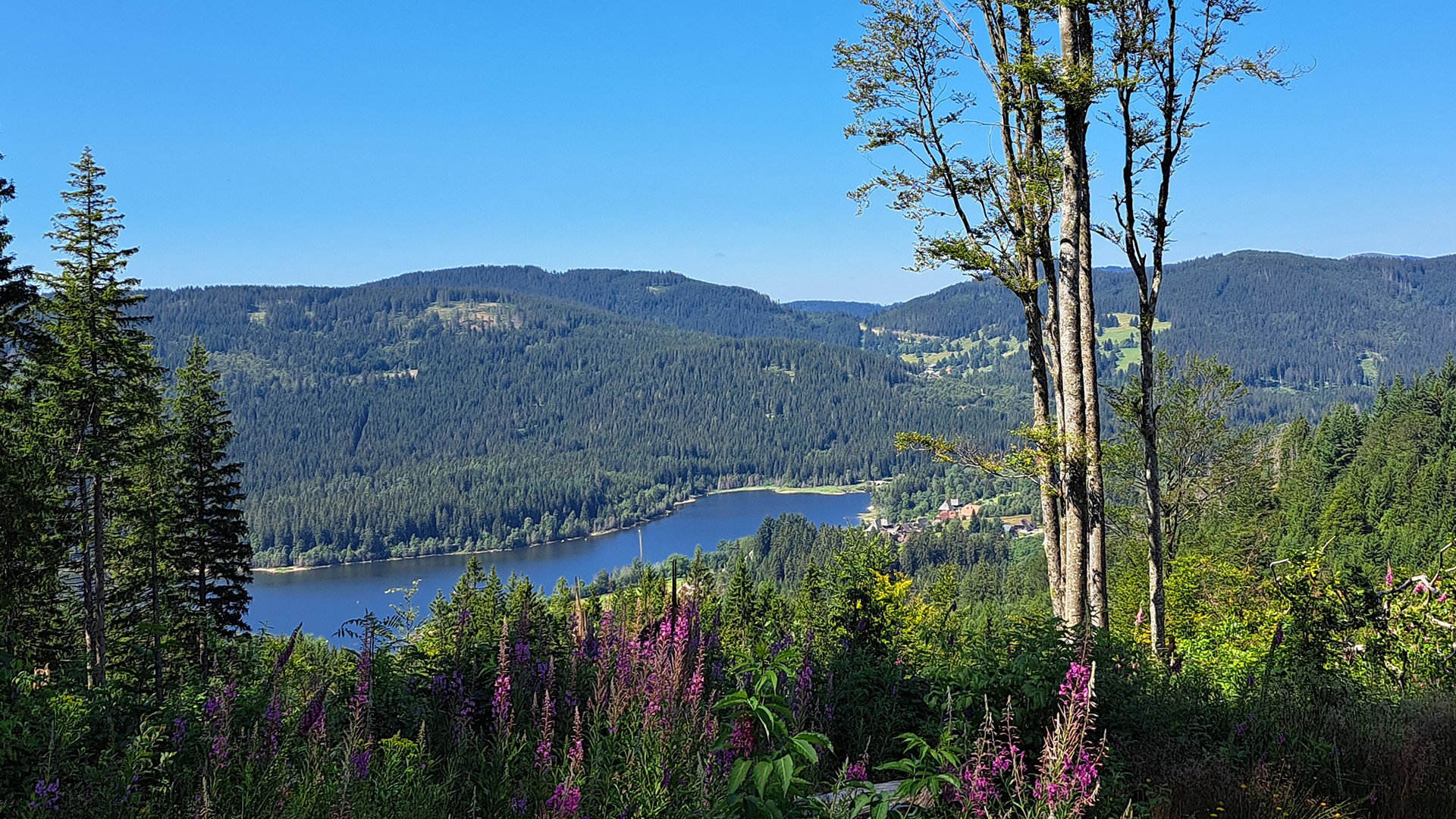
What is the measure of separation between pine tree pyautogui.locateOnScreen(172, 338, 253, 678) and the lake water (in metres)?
57.1

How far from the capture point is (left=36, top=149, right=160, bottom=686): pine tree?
15773 millimetres

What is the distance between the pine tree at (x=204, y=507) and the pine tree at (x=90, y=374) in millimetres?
2030

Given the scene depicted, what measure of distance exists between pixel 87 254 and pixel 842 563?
1518cm

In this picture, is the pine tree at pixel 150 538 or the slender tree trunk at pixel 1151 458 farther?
the pine tree at pixel 150 538

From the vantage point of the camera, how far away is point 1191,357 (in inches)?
831

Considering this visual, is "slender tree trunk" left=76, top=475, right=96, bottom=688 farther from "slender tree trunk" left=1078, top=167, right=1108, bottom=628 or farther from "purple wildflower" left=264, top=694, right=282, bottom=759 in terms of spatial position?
"slender tree trunk" left=1078, top=167, right=1108, bottom=628

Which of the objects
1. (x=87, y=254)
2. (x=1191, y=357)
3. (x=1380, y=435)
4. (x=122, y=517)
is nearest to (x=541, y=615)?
(x=87, y=254)

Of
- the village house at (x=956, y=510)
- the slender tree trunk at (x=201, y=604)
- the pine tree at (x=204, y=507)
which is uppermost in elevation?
the pine tree at (x=204, y=507)

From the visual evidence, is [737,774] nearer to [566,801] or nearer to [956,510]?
[566,801]

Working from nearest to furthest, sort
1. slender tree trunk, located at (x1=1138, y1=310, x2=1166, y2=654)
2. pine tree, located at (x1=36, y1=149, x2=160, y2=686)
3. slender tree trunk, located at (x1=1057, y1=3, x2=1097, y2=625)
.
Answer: slender tree trunk, located at (x1=1057, y1=3, x2=1097, y2=625)
slender tree trunk, located at (x1=1138, y1=310, x2=1166, y2=654)
pine tree, located at (x1=36, y1=149, x2=160, y2=686)

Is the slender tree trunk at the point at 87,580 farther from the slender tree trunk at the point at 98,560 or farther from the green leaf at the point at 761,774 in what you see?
A: the green leaf at the point at 761,774

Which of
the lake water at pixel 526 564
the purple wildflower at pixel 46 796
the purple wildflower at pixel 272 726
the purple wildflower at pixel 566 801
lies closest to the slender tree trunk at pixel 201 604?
the purple wildflower at pixel 272 726

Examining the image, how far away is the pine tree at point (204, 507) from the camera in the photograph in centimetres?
1953

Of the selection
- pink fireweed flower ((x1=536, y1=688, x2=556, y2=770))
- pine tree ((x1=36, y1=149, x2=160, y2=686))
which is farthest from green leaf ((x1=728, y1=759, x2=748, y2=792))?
pine tree ((x1=36, y1=149, x2=160, y2=686))
